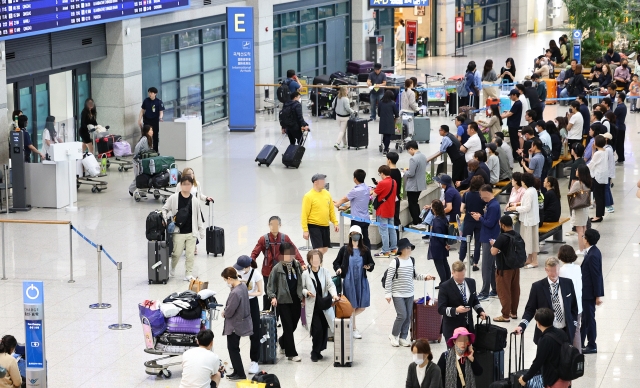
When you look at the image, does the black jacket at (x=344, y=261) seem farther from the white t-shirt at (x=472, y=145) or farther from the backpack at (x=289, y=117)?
the backpack at (x=289, y=117)

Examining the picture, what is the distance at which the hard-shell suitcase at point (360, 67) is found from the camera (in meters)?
39.8

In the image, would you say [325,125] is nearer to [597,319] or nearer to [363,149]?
[363,149]

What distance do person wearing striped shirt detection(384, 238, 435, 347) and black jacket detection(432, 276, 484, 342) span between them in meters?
1.13

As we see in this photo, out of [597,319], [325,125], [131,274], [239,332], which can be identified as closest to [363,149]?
[325,125]

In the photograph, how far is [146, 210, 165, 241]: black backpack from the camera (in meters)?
17.2

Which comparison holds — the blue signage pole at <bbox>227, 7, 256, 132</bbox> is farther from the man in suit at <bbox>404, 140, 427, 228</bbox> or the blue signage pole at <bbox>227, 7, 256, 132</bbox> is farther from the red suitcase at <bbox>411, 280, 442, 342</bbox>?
the red suitcase at <bbox>411, 280, 442, 342</bbox>

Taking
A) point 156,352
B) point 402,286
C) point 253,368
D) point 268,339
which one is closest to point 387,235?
point 402,286

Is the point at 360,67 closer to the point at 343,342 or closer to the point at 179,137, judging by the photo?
the point at 179,137

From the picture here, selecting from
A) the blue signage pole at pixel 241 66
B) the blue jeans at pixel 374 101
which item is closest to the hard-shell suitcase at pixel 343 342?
the blue signage pole at pixel 241 66

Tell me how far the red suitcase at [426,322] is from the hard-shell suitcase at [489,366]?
6.66 feet

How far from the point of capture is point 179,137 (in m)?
27.3

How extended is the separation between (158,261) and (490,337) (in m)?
6.48

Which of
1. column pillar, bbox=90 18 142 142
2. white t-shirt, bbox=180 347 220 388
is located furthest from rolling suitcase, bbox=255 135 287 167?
white t-shirt, bbox=180 347 220 388

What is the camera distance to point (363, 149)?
28922mm
